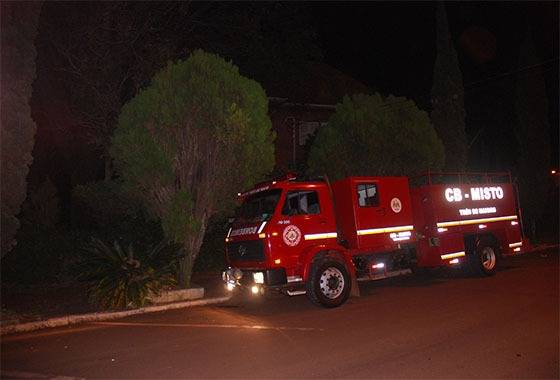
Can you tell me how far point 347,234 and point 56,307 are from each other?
6.65 metres

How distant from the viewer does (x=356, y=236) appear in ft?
35.5

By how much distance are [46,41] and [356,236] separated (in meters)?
11.3

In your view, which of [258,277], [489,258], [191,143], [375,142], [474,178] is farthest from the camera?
[375,142]

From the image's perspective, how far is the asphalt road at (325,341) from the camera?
6.14m

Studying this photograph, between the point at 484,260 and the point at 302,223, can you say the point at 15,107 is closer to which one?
the point at 302,223

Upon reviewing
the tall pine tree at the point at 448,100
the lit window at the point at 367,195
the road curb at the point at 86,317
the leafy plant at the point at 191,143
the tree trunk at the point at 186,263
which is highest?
the tall pine tree at the point at 448,100

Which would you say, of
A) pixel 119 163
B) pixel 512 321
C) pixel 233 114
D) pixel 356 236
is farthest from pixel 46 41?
pixel 512 321

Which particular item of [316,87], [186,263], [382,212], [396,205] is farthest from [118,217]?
[316,87]

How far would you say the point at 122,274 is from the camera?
434 inches

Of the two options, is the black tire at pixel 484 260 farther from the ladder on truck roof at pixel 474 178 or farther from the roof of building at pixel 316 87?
the roof of building at pixel 316 87

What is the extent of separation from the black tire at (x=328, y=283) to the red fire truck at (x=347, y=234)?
0.8 inches

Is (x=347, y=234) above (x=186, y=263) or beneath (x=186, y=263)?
above

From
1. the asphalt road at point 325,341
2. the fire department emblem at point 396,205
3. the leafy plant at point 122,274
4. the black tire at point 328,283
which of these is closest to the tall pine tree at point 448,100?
the fire department emblem at point 396,205

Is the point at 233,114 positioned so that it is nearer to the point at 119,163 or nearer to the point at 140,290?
A: the point at 119,163
